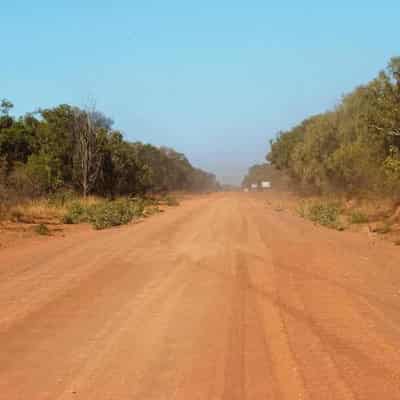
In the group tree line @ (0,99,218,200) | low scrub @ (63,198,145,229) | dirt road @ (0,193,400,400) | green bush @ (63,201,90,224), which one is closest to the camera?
dirt road @ (0,193,400,400)

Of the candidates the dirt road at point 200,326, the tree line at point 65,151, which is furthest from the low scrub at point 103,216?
A: the dirt road at point 200,326

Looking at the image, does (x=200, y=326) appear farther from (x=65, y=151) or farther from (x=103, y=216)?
(x=65, y=151)

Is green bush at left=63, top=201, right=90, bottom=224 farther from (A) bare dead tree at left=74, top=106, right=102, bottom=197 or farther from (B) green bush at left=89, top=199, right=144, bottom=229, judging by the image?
(A) bare dead tree at left=74, top=106, right=102, bottom=197

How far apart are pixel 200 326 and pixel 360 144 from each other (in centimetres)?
2222

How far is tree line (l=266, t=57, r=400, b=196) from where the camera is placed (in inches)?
750

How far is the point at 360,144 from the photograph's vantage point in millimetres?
26219

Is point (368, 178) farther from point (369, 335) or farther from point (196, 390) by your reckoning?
point (196, 390)

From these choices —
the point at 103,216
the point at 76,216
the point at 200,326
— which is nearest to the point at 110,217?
the point at 103,216

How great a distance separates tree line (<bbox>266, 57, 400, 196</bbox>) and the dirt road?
8.67 m

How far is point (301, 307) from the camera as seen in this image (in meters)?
6.97

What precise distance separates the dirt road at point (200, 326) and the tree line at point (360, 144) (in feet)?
28.4

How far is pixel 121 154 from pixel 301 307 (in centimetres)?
3562

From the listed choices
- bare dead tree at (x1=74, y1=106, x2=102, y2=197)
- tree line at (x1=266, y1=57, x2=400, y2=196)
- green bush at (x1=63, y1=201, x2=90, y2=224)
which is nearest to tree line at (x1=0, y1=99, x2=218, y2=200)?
bare dead tree at (x1=74, y1=106, x2=102, y2=197)

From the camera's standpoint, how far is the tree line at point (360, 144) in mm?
19047
